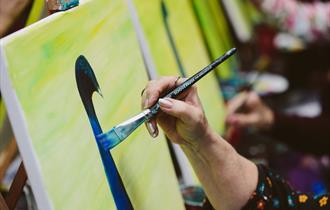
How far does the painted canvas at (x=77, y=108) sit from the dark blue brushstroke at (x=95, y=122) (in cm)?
1

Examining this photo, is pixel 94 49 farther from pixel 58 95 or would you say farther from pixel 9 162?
pixel 9 162

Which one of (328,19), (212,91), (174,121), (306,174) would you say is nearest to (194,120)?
(174,121)

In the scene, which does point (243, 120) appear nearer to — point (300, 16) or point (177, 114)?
point (300, 16)

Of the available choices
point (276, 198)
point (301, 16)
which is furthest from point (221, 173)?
point (301, 16)

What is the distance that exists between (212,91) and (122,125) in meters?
0.76

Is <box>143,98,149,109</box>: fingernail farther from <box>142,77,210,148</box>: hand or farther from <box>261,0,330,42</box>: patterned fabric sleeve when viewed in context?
<box>261,0,330,42</box>: patterned fabric sleeve

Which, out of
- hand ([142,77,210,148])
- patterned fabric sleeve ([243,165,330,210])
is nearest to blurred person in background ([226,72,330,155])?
patterned fabric sleeve ([243,165,330,210])

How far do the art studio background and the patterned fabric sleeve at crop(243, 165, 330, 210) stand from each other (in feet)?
0.51

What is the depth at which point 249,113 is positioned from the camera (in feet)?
5.99

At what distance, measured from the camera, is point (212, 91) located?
5.30 feet

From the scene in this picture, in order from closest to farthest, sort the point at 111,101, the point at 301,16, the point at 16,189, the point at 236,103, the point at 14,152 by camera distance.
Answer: the point at 16,189
the point at 111,101
the point at 14,152
the point at 236,103
the point at 301,16

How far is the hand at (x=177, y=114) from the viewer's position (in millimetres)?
885

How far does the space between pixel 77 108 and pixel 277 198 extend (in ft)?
1.42

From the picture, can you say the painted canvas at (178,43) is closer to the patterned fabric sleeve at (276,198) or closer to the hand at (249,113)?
the hand at (249,113)
